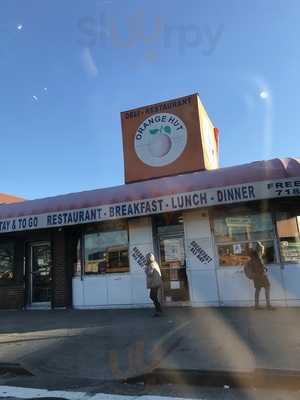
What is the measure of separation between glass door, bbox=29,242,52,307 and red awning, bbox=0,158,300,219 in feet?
6.09

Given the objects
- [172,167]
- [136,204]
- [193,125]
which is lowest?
[136,204]

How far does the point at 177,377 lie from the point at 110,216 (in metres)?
6.12

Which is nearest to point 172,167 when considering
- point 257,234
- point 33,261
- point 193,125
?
point 193,125

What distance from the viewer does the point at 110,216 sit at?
11.5 m

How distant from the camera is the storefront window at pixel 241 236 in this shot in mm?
10891

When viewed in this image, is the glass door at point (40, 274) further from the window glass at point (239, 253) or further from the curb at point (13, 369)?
the curb at point (13, 369)

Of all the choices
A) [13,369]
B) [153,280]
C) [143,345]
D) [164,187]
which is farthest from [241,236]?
[13,369]

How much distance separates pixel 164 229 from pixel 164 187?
5.42ft

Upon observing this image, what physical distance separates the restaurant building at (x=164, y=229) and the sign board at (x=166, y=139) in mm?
34

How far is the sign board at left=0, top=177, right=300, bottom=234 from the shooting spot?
32.0 feet

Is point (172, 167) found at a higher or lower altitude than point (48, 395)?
higher

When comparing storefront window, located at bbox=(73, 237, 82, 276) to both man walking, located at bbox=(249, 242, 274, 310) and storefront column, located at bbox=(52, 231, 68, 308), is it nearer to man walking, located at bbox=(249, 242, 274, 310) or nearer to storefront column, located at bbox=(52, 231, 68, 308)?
storefront column, located at bbox=(52, 231, 68, 308)

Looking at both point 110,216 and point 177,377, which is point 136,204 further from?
point 177,377

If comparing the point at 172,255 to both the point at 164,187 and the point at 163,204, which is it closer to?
the point at 163,204
